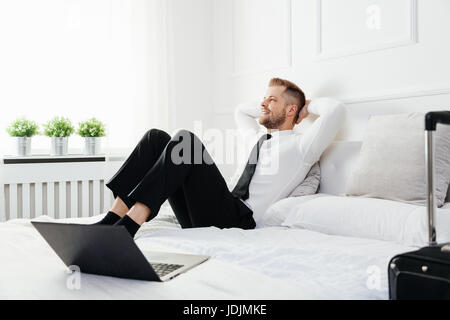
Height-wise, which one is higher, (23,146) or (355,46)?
(355,46)

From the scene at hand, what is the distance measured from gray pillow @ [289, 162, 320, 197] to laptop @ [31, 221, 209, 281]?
102 cm

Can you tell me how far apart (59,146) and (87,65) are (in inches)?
24.7

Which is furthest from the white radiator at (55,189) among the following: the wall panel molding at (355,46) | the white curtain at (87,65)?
the wall panel molding at (355,46)

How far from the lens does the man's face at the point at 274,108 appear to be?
238cm

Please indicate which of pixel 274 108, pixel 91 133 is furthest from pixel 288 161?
pixel 91 133

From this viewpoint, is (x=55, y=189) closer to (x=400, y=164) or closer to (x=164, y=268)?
(x=164, y=268)

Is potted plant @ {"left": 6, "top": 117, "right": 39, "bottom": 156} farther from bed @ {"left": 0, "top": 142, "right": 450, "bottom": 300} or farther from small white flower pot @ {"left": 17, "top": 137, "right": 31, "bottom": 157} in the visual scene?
bed @ {"left": 0, "top": 142, "right": 450, "bottom": 300}

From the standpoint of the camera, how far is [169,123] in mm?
3248

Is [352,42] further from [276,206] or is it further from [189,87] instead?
[189,87]

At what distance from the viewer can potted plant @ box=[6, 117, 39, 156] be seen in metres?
2.59

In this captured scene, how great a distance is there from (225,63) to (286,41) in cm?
68

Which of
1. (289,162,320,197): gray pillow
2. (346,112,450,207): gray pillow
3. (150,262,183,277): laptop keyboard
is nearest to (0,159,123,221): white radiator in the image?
(289,162,320,197): gray pillow

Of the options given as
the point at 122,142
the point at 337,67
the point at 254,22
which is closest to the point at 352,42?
the point at 337,67

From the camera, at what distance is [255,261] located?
1.20m
